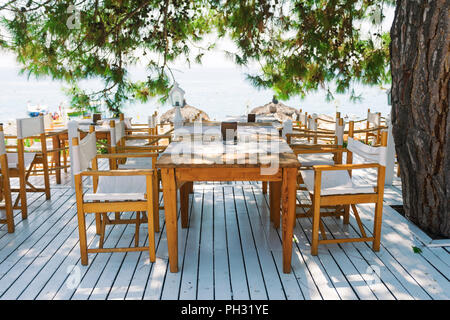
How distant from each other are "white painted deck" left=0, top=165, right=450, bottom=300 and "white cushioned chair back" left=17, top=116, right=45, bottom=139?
779mm

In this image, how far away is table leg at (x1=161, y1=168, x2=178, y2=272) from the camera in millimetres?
2615

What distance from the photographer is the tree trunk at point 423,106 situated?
10.2 ft

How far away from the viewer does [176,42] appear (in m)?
5.60

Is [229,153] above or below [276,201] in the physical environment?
above

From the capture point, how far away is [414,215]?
364 cm

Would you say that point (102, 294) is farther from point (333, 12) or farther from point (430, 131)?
point (333, 12)

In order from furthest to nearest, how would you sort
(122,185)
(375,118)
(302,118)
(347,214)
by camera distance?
(302,118) < (375,118) < (347,214) < (122,185)

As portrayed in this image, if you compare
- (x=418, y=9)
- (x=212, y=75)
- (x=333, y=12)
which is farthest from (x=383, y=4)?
(x=212, y=75)

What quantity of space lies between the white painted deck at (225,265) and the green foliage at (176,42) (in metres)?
1.74

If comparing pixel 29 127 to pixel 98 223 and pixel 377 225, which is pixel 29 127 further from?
pixel 377 225

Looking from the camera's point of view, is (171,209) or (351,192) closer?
(171,209)

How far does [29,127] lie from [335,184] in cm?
280

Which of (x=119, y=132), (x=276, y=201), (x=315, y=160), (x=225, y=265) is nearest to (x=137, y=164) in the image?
(x=119, y=132)

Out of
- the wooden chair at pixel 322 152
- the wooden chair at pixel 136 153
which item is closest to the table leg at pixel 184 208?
the wooden chair at pixel 136 153
